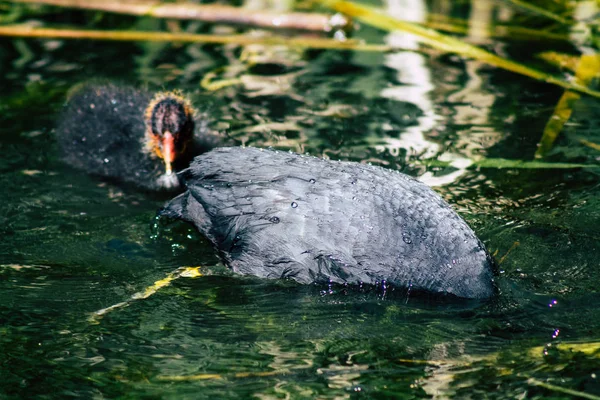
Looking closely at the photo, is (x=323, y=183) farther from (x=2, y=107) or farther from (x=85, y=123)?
(x=2, y=107)

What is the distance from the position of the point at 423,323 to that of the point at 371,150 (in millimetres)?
1919

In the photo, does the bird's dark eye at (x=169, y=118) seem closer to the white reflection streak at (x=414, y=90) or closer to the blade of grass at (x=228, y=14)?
the white reflection streak at (x=414, y=90)

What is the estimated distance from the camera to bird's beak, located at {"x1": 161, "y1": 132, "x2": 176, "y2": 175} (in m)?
4.82

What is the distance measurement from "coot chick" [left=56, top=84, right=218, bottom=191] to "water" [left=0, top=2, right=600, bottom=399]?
0.14 m

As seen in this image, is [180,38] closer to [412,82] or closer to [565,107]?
[412,82]

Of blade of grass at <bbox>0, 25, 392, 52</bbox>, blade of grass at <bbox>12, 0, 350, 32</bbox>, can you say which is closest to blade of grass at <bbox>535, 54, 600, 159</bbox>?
blade of grass at <bbox>0, 25, 392, 52</bbox>

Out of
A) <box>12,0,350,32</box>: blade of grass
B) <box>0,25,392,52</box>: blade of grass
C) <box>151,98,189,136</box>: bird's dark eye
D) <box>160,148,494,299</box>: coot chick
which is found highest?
<box>12,0,350,32</box>: blade of grass

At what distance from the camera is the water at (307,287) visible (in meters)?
3.14

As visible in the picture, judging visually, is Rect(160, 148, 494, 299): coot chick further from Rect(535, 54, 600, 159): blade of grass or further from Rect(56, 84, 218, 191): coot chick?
Rect(535, 54, 600, 159): blade of grass

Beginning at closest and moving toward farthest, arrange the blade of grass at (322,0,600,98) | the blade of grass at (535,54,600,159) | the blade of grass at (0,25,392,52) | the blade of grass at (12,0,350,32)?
the blade of grass at (535,54,600,159), the blade of grass at (322,0,600,98), the blade of grass at (0,25,392,52), the blade of grass at (12,0,350,32)

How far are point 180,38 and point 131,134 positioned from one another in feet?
4.94

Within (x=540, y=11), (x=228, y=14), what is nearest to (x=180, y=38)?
(x=228, y=14)

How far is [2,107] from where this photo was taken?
5.82m

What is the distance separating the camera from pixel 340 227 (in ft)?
11.8
